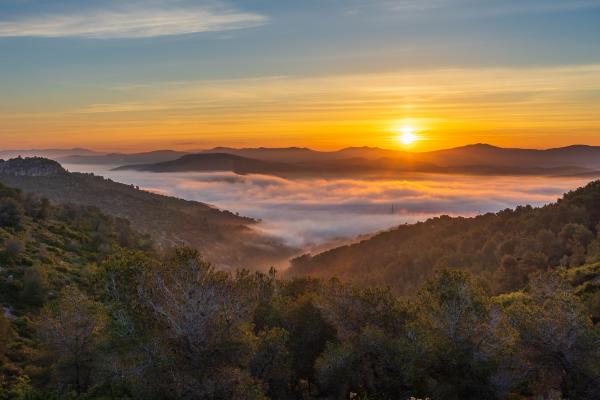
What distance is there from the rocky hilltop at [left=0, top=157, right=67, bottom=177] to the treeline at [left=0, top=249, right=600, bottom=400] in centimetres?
17442

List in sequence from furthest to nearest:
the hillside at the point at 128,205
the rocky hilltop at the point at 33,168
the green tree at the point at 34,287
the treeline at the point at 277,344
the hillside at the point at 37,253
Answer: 1. the rocky hilltop at the point at 33,168
2. the hillside at the point at 128,205
3. the green tree at the point at 34,287
4. the hillside at the point at 37,253
5. the treeline at the point at 277,344

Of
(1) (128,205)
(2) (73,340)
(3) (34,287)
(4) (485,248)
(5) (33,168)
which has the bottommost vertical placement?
(4) (485,248)

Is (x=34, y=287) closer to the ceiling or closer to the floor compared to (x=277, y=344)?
closer to the floor

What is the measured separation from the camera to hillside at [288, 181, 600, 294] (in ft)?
246

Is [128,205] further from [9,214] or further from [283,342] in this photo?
[283,342]

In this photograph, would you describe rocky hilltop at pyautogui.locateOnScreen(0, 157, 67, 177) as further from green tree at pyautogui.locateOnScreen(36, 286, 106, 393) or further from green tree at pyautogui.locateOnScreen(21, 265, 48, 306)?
green tree at pyautogui.locateOnScreen(36, 286, 106, 393)

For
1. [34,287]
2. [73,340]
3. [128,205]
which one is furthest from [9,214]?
[128,205]

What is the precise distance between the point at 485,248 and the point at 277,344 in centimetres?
8918

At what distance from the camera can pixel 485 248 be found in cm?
10888

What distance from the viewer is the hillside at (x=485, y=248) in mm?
75125

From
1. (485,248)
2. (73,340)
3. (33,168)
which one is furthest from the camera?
(33,168)

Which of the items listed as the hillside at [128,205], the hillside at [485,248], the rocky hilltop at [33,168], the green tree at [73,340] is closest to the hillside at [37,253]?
the green tree at [73,340]

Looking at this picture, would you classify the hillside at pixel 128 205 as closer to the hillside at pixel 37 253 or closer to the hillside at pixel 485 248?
the hillside at pixel 485 248

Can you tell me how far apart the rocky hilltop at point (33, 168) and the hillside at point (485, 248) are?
100 meters
